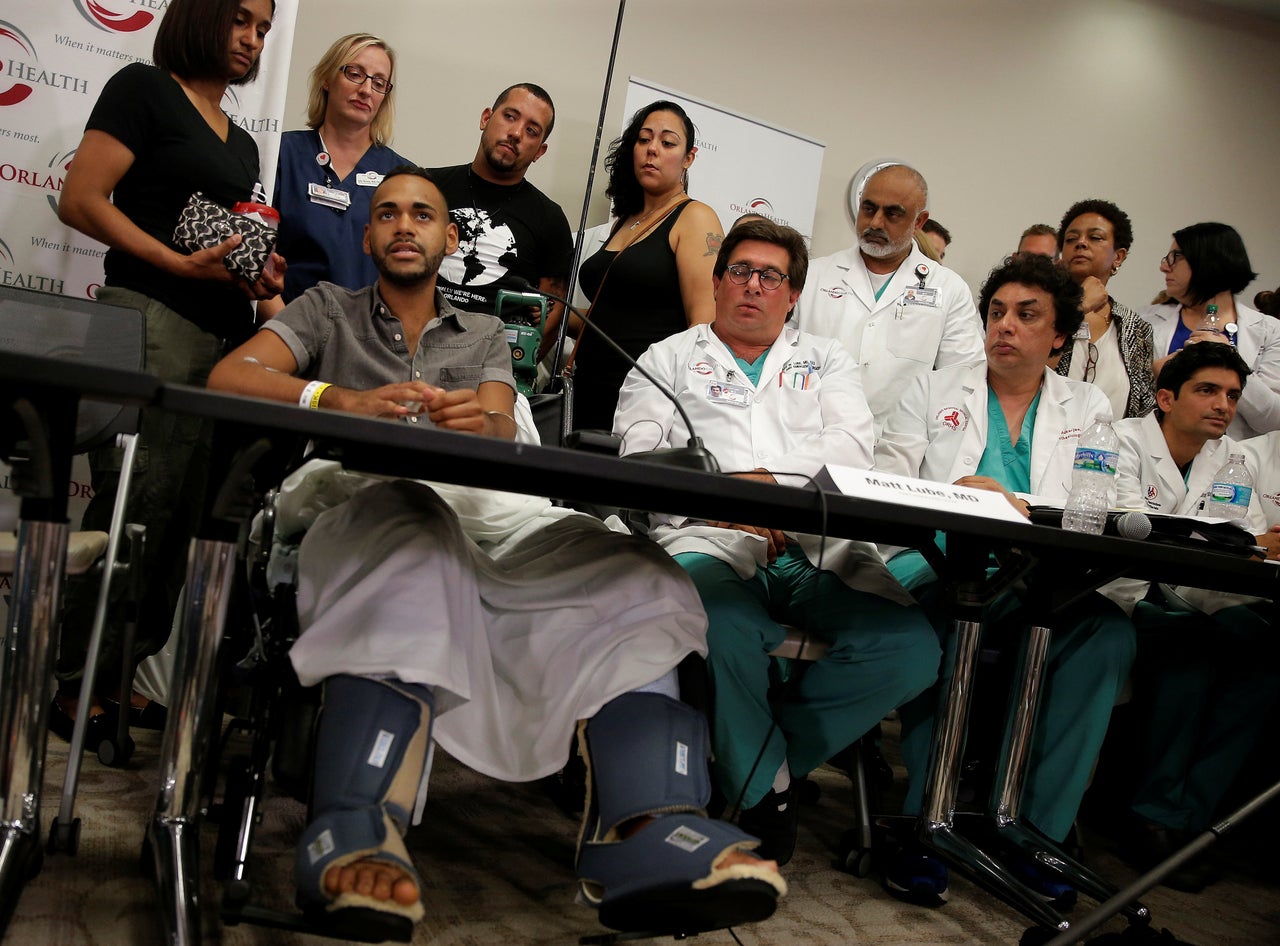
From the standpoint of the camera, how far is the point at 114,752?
2.15 m

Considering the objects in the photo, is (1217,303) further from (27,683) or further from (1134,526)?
(27,683)

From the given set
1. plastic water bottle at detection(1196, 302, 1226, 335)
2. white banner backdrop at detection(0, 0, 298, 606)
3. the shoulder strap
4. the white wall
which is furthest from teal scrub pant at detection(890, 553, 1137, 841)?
the white wall

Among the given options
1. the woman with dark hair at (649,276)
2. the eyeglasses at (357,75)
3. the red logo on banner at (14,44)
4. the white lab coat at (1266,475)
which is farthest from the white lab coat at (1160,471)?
the red logo on banner at (14,44)

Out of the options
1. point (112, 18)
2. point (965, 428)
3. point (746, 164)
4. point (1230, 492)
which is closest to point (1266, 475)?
point (1230, 492)

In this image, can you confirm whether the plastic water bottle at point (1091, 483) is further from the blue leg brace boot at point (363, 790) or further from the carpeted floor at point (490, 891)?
the blue leg brace boot at point (363, 790)

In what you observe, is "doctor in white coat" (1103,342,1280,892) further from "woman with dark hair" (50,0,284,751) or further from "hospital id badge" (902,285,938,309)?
"woman with dark hair" (50,0,284,751)

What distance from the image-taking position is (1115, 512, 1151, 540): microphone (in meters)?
1.69

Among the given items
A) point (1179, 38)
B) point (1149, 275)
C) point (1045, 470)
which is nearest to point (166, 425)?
point (1045, 470)

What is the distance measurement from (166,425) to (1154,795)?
7.61 feet

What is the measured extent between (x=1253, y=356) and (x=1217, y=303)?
21cm

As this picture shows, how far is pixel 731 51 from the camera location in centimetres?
457

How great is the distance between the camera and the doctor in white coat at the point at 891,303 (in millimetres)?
3209

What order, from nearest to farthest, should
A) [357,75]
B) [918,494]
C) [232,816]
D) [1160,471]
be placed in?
[232,816] → [918,494] → [1160,471] → [357,75]

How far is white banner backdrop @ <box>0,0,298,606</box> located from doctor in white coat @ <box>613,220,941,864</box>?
148cm
